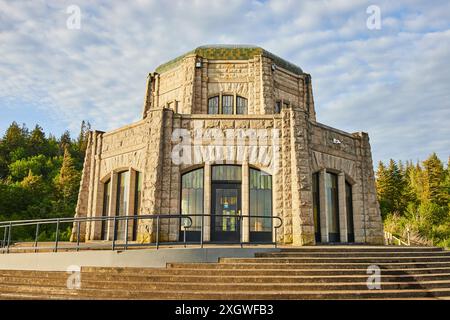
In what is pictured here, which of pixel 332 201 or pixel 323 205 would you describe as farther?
A: pixel 332 201

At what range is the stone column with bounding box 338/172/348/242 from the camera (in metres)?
17.7

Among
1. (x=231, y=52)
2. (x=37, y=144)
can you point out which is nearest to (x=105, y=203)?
(x=231, y=52)

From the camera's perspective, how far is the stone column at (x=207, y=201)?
15.3 meters

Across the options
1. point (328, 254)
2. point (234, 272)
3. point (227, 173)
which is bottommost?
point (234, 272)

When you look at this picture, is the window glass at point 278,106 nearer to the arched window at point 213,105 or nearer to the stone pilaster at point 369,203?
the arched window at point 213,105

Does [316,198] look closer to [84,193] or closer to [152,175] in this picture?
[152,175]

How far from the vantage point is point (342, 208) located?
1789 cm

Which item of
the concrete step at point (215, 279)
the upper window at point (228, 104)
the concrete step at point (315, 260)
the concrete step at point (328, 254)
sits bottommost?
the concrete step at point (215, 279)

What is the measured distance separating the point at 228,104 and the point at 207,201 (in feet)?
24.1

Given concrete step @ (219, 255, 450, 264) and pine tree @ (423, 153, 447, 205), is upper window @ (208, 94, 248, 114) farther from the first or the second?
pine tree @ (423, 153, 447, 205)

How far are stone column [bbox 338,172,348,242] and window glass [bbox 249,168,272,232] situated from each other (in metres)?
4.18

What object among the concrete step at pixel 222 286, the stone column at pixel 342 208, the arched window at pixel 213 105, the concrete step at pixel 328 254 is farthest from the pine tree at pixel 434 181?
the concrete step at pixel 222 286

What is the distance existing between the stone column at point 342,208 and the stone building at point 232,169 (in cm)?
Answer: 5

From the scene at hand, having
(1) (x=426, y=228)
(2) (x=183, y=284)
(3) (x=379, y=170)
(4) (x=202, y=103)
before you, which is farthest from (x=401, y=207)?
(2) (x=183, y=284)
